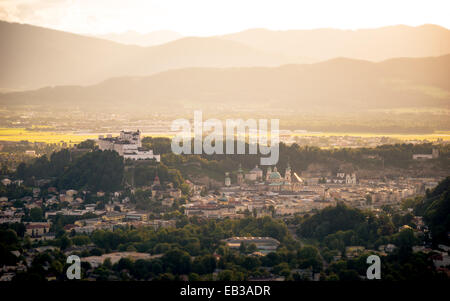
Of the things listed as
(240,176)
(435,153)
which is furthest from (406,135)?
(240,176)

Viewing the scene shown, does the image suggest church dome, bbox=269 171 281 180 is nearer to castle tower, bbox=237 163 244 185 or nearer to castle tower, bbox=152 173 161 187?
castle tower, bbox=237 163 244 185

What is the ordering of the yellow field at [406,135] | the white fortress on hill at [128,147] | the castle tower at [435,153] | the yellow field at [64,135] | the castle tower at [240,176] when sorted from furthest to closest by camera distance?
the yellow field at [406,135] < the yellow field at [64,135] < the castle tower at [435,153] < the castle tower at [240,176] < the white fortress on hill at [128,147]

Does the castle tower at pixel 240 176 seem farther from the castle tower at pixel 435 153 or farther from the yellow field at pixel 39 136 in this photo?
the yellow field at pixel 39 136

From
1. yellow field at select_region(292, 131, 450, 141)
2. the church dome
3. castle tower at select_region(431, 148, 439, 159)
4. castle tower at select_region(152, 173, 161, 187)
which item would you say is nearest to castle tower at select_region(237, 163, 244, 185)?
the church dome

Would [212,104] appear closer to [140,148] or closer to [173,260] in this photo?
[140,148]

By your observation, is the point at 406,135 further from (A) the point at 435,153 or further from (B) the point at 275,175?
(B) the point at 275,175

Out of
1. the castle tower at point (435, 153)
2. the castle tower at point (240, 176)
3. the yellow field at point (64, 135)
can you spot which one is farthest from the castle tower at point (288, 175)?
the yellow field at point (64, 135)

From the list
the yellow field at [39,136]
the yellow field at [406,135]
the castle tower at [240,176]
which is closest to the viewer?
the castle tower at [240,176]
